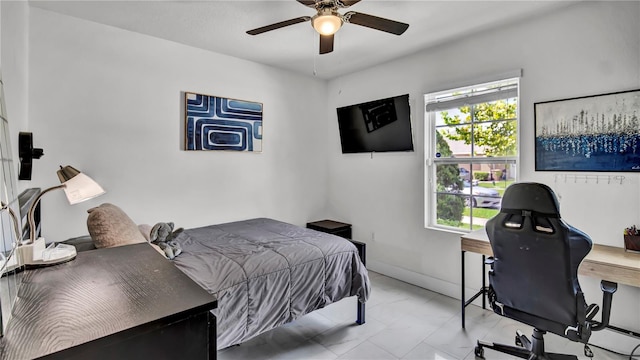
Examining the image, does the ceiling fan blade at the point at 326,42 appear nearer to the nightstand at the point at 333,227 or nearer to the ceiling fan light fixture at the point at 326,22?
the ceiling fan light fixture at the point at 326,22

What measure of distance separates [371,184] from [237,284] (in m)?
2.48

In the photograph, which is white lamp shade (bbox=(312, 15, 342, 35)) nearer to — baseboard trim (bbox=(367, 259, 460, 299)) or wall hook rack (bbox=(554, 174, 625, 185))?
wall hook rack (bbox=(554, 174, 625, 185))

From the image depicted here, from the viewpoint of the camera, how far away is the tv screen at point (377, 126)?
11.7ft

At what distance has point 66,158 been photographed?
2605mm

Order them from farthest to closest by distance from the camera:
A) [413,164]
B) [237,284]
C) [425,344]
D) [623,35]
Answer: [413,164] → [425,344] → [623,35] → [237,284]

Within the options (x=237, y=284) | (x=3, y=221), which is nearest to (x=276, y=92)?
(x=237, y=284)

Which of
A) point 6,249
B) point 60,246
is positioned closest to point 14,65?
point 60,246

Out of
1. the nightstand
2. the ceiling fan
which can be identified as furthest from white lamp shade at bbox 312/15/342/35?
the nightstand

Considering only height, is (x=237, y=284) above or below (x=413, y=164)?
below

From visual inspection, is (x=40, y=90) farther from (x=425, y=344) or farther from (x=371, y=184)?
(x=425, y=344)

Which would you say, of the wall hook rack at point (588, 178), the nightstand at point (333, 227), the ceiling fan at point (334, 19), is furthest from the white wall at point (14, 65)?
the wall hook rack at point (588, 178)

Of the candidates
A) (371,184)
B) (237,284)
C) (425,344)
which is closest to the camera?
(237,284)

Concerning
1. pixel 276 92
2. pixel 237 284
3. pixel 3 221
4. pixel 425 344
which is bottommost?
pixel 425 344

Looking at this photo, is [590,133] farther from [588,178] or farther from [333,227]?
[333,227]
